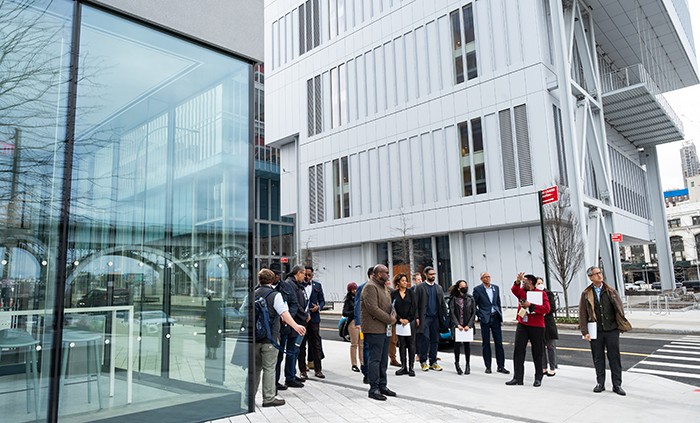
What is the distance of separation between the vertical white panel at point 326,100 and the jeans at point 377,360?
107 ft

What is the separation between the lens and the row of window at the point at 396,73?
30.0 metres

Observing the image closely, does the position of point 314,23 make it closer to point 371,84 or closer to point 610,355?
point 371,84

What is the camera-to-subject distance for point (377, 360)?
714 cm

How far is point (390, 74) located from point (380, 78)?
0.96m

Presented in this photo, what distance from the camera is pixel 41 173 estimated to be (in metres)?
4.96

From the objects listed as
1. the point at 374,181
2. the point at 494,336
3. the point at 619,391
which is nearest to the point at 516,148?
the point at 374,181

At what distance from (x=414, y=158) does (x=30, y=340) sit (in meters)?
28.5

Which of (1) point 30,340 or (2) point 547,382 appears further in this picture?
(2) point 547,382

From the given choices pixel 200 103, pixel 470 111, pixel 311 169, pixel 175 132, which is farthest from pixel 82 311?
pixel 311 169

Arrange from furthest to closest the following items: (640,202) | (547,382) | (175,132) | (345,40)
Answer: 1. (640,202)
2. (345,40)
3. (547,382)
4. (175,132)

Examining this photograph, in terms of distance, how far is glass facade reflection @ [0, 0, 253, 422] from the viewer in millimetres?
4793

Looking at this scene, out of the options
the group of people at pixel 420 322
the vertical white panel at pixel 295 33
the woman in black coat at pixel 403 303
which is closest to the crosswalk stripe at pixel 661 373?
the group of people at pixel 420 322

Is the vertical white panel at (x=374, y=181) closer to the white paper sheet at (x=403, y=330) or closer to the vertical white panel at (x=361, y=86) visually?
the vertical white panel at (x=361, y=86)

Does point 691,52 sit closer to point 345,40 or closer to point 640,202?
point 640,202
